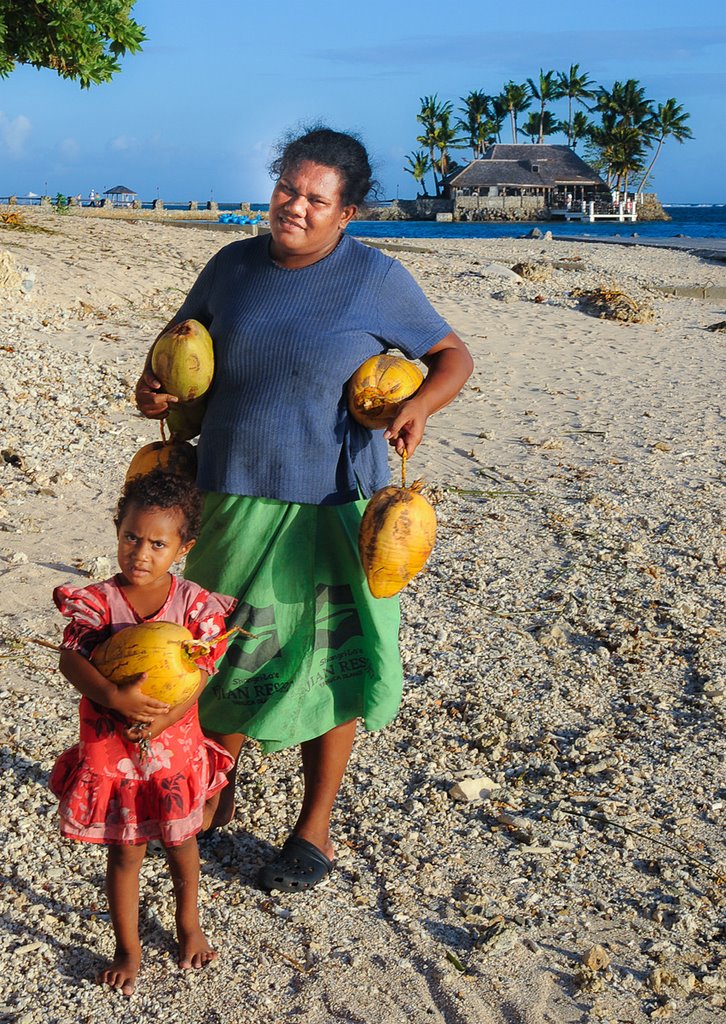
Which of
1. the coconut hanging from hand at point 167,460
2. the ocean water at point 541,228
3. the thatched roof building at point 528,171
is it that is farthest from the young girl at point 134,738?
the thatched roof building at point 528,171

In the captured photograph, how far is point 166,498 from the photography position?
2.55 m

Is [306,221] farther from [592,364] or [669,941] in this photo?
[592,364]

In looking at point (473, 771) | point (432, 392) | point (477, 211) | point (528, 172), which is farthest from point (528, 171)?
point (432, 392)

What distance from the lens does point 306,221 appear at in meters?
2.89

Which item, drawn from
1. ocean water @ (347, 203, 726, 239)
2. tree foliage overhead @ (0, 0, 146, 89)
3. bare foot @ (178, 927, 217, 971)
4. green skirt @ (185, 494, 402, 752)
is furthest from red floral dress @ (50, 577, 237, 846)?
ocean water @ (347, 203, 726, 239)

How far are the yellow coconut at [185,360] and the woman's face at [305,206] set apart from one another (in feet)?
1.02

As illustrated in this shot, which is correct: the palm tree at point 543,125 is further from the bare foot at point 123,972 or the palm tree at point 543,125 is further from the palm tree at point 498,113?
the bare foot at point 123,972

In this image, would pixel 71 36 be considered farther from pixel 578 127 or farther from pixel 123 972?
pixel 578 127

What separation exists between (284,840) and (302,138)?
1877mm

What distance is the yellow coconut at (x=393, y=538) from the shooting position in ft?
9.15

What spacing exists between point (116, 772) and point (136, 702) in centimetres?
21

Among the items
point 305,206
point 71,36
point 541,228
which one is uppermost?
point 71,36

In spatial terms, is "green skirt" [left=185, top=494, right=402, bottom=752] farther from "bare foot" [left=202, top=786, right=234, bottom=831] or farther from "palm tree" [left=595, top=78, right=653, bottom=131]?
"palm tree" [left=595, top=78, right=653, bottom=131]

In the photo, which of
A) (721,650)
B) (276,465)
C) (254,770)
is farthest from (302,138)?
(721,650)
